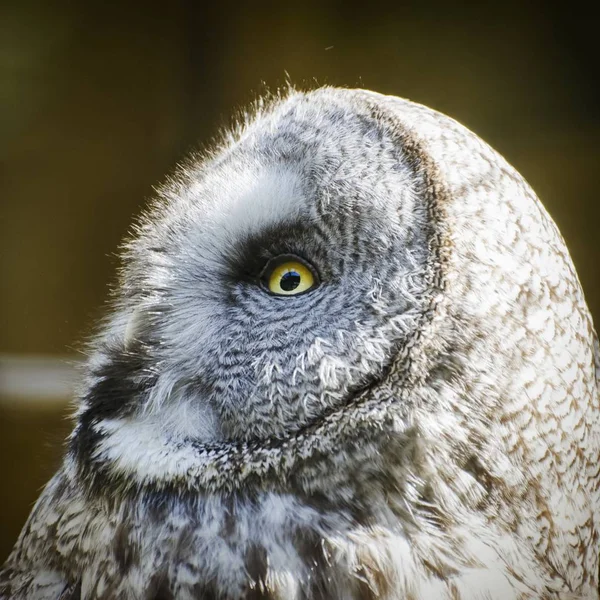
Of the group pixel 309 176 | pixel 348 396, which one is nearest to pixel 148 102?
pixel 309 176

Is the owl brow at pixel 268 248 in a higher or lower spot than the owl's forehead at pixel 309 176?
lower

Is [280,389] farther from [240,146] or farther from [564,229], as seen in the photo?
[564,229]

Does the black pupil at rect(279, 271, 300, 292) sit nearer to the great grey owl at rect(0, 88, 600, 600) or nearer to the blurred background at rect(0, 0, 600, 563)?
the great grey owl at rect(0, 88, 600, 600)

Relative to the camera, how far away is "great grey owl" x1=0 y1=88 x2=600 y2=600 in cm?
72

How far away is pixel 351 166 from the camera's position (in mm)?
788

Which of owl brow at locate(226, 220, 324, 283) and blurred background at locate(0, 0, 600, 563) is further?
blurred background at locate(0, 0, 600, 563)

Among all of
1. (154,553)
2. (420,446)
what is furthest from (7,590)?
(420,446)

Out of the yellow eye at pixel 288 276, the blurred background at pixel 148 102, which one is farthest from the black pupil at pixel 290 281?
the blurred background at pixel 148 102

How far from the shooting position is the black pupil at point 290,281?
0.78 metres

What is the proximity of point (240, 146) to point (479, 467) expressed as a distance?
0.55 metres

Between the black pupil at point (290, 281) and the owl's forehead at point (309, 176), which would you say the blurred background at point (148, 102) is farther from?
the black pupil at point (290, 281)

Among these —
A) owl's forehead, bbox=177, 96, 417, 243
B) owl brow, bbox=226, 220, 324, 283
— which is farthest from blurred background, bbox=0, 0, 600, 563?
owl brow, bbox=226, 220, 324, 283

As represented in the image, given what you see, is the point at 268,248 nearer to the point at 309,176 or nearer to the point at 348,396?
the point at 309,176

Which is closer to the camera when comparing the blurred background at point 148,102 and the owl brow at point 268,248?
the owl brow at point 268,248
